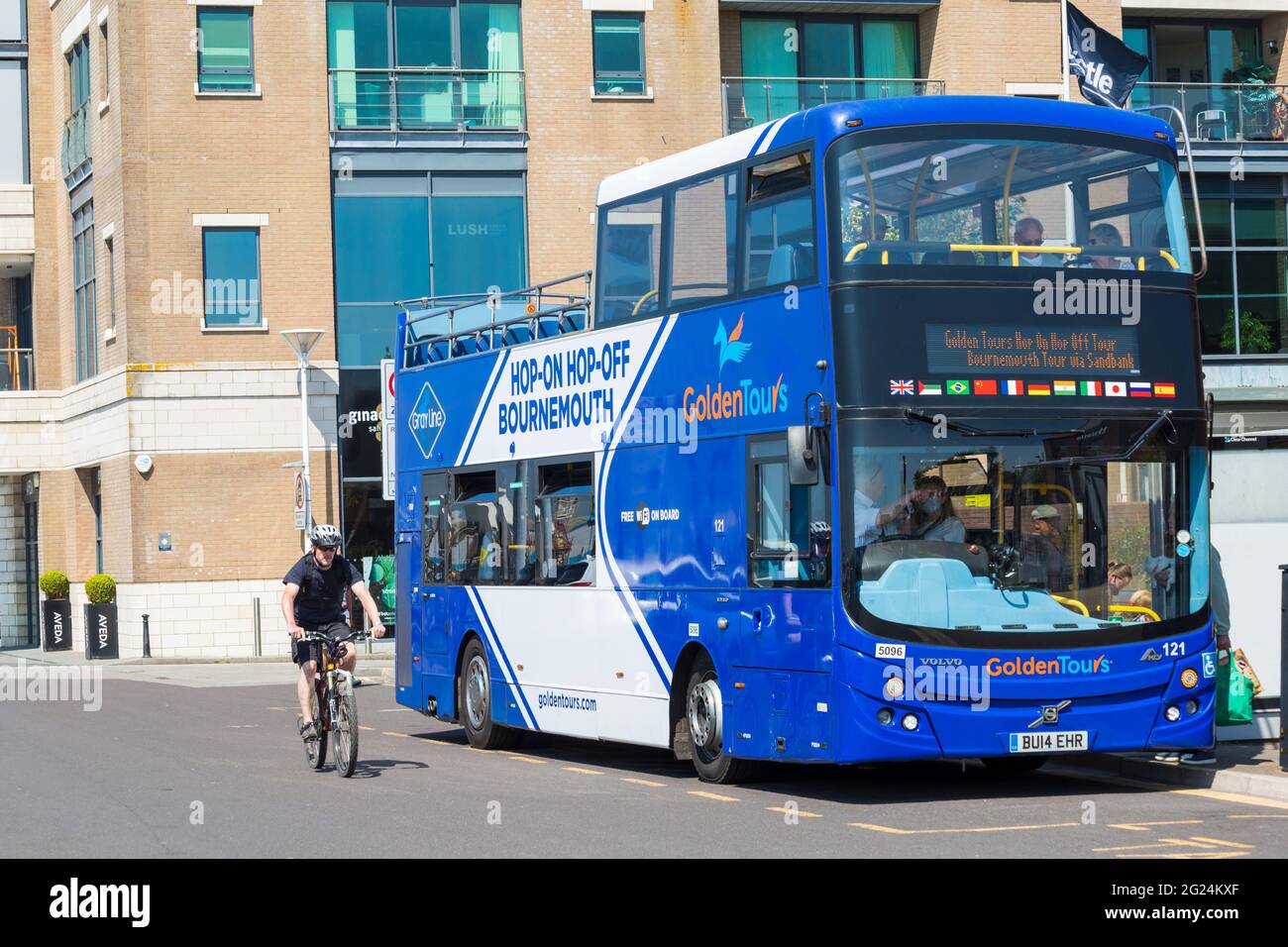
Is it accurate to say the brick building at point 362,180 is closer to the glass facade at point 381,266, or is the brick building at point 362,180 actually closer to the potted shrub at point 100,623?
the glass facade at point 381,266

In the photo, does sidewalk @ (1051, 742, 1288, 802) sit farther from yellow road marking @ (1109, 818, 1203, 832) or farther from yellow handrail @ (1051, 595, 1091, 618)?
yellow handrail @ (1051, 595, 1091, 618)

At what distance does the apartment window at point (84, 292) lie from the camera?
127ft

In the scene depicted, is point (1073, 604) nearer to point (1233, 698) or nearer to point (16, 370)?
point (1233, 698)

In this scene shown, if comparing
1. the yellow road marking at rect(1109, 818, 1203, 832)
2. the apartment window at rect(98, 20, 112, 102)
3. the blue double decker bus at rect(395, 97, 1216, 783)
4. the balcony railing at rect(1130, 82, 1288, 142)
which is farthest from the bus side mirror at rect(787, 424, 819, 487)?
Result: the apartment window at rect(98, 20, 112, 102)

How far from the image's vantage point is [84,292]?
3934cm

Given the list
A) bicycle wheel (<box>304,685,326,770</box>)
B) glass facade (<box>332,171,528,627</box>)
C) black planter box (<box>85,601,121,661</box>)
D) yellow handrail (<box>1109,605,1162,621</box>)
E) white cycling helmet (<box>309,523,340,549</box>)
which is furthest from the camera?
black planter box (<box>85,601,121,661</box>)

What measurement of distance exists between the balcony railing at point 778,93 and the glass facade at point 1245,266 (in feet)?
19.1

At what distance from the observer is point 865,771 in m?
Result: 15.2

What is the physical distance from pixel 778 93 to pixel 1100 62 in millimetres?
8664

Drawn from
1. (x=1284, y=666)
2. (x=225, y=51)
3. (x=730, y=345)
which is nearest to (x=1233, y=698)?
(x=1284, y=666)

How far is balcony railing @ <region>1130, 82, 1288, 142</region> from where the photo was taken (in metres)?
37.1

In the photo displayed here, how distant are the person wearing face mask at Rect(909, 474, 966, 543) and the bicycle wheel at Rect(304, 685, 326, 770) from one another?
536cm

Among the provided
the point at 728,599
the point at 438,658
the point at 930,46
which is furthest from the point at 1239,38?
the point at 728,599

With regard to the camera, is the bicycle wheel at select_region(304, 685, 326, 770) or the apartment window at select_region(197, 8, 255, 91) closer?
the bicycle wheel at select_region(304, 685, 326, 770)
